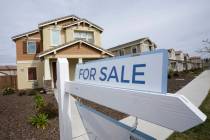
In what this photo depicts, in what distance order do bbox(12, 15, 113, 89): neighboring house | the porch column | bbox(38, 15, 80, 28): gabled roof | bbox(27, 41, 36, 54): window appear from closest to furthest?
the porch column → bbox(12, 15, 113, 89): neighboring house → bbox(38, 15, 80, 28): gabled roof → bbox(27, 41, 36, 54): window

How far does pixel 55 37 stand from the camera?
1731cm

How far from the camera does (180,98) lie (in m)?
0.80

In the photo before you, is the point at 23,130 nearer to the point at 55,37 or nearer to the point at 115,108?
the point at 115,108

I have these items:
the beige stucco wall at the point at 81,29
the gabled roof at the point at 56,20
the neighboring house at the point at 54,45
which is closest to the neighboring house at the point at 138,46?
the beige stucco wall at the point at 81,29

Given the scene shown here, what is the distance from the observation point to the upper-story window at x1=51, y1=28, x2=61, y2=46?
17094 mm

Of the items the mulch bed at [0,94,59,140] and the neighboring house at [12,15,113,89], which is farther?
the neighboring house at [12,15,113,89]

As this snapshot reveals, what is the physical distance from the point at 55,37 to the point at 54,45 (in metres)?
0.87

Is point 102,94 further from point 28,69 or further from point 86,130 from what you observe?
point 28,69

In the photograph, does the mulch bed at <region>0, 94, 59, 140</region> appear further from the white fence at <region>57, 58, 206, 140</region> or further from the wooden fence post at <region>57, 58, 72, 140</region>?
the white fence at <region>57, 58, 206, 140</region>

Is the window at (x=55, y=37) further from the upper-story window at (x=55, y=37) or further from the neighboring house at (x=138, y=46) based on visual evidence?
the neighboring house at (x=138, y=46)

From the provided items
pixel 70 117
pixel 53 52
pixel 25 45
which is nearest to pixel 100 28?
pixel 53 52

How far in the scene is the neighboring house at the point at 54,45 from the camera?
53.3ft

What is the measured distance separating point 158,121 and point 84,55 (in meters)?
15.4

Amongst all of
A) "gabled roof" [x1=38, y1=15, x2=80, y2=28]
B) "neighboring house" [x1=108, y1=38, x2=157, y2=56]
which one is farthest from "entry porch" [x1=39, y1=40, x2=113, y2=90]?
"neighboring house" [x1=108, y1=38, x2=157, y2=56]
